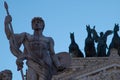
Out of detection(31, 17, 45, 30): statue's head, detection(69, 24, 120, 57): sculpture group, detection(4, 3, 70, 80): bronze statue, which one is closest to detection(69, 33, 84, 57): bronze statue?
detection(69, 24, 120, 57): sculpture group

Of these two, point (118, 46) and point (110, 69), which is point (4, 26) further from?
point (118, 46)

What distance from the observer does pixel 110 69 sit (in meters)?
50.2

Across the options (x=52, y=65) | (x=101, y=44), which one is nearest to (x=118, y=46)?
(x=101, y=44)

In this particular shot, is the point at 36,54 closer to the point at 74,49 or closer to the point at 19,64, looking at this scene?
the point at 19,64

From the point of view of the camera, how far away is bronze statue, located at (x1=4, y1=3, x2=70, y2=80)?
11.2 m

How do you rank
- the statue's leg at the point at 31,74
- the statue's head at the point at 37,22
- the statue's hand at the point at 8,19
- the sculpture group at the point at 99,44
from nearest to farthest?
the statue's leg at the point at 31,74 < the statue's hand at the point at 8,19 < the statue's head at the point at 37,22 < the sculpture group at the point at 99,44

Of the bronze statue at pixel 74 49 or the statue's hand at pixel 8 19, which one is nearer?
the statue's hand at pixel 8 19

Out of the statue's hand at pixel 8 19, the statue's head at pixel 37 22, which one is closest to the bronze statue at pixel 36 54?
the statue's hand at pixel 8 19

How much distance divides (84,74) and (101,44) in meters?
8.43

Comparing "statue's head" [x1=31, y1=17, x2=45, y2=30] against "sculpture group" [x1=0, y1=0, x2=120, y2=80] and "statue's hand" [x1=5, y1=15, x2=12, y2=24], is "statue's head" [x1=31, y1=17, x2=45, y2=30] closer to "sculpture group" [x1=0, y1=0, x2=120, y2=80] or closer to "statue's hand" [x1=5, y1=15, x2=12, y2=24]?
"sculpture group" [x1=0, y1=0, x2=120, y2=80]

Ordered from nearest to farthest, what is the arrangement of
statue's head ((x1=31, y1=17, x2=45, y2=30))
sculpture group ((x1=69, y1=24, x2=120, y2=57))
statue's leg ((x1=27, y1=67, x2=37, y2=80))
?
statue's leg ((x1=27, y1=67, x2=37, y2=80)), statue's head ((x1=31, y1=17, x2=45, y2=30)), sculpture group ((x1=69, y1=24, x2=120, y2=57))

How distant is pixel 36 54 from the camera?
37.1 ft

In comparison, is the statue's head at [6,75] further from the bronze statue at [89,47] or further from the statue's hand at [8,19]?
the bronze statue at [89,47]

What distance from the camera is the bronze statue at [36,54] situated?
11.2 metres
